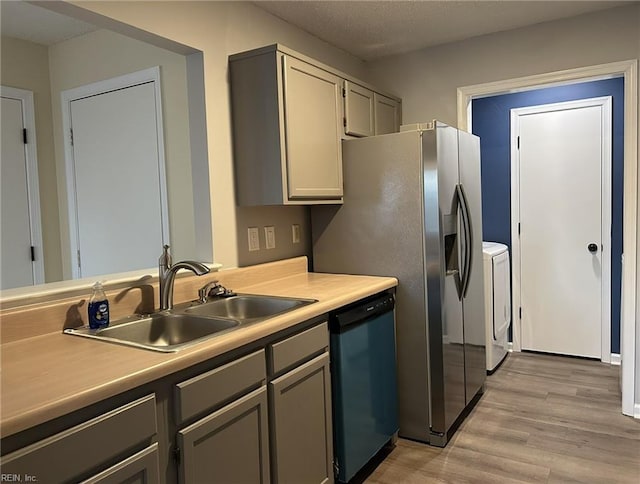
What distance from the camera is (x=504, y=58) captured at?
10.9 ft

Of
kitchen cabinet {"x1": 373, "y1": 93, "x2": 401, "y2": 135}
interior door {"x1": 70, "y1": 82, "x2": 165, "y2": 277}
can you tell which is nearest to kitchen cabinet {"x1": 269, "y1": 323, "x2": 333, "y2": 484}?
interior door {"x1": 70, "y1": 82, "x2": 165, "y2": 277}

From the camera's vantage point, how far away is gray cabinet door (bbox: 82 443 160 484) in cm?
119

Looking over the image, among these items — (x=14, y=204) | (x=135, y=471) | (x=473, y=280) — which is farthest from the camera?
(x=14, y=204)

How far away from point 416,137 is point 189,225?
140 centimetres

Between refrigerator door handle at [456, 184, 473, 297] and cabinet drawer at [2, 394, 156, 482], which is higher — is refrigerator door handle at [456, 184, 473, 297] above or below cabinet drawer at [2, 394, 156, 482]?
above

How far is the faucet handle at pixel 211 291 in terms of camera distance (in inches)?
87.7

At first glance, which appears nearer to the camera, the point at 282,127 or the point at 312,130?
the point at 282,127

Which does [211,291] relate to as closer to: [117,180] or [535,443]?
[117,180]

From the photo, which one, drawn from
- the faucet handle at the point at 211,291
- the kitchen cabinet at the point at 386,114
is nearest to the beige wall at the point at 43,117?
the faucet handle at the point at 211,291

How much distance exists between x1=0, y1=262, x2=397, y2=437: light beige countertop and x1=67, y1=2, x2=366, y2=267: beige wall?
0.76m

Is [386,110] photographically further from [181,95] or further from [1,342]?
[1,342]

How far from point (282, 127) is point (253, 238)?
2.16 feet

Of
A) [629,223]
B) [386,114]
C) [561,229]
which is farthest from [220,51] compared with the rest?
[561,229]

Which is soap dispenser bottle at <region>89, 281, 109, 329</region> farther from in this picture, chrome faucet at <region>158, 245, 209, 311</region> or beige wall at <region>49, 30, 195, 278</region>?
beige wall at <region>49, 30, 195, 278</region>
